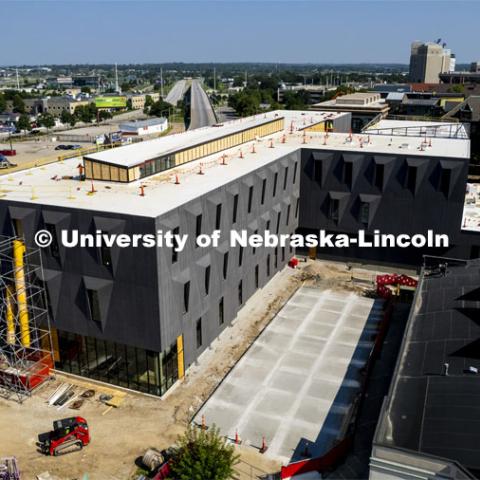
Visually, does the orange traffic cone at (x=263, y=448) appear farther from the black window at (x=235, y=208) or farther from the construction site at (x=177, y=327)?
the black window at (x=235, y=208)

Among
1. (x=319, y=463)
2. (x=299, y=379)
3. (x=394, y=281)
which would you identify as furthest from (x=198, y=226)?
(x=394, y=281)

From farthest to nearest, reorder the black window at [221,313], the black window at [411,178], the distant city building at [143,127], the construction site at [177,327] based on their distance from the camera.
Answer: the distant city building at [143,127] < the black window at [411,178] < the black window at [221,313] < the construction site at [177,327]

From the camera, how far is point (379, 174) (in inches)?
2115

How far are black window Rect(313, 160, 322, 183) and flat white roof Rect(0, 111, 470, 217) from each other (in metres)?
1.63

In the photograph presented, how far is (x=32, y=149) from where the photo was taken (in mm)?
138125

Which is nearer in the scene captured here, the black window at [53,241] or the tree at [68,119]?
the black window at [53,241]

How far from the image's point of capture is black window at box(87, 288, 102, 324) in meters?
34.7

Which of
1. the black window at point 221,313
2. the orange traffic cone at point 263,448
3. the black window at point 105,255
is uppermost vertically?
the black window at point 105,255

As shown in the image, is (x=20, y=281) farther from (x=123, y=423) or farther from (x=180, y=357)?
(x=180, y=357)

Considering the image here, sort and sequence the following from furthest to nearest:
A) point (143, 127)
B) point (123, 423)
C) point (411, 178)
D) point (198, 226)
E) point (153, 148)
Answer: point (143, 127)
point (411, 178)
point (153, 148)
point (198, 226)
point (123, 423)

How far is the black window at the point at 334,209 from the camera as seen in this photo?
56.2m

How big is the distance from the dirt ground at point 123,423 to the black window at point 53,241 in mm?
9329

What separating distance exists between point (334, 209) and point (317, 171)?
178 inches

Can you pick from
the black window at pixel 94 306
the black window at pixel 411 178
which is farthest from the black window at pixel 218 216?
the black window at pixel 411 178
